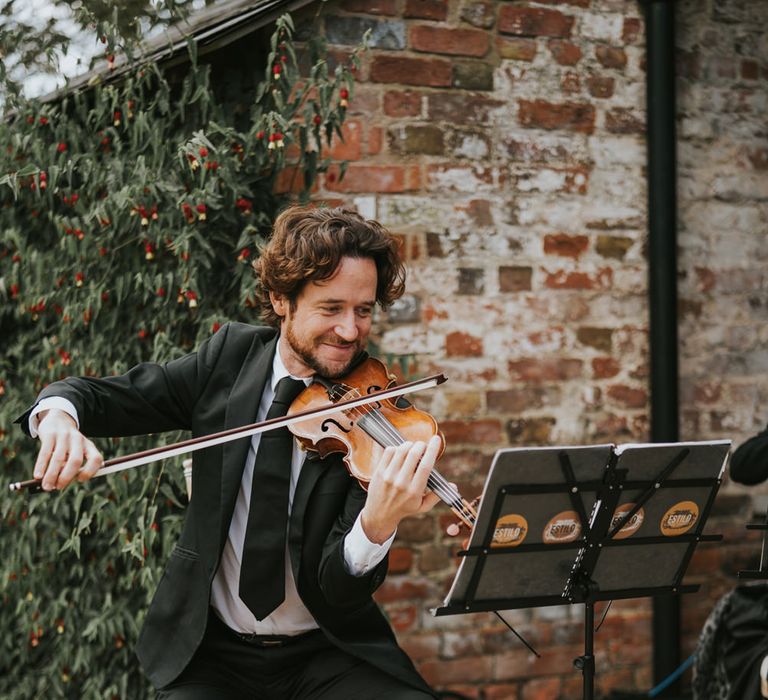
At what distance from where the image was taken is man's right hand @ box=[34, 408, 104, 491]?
1859 mm

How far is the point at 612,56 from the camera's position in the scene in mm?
3684

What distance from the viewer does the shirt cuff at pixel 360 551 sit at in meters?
2.01

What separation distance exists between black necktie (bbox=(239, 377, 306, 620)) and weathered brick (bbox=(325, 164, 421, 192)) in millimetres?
1298

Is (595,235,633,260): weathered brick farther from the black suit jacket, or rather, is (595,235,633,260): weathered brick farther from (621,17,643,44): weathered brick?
the black suit jacket

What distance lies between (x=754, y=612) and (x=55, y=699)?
2.20m

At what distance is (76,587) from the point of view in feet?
11.1

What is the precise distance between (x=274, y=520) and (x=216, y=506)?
0.15 metres

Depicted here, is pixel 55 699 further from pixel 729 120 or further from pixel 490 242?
pixel 729 120

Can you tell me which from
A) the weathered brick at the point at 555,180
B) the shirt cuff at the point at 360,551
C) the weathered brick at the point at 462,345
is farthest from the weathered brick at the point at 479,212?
the shirt cuff at the point at 360,551

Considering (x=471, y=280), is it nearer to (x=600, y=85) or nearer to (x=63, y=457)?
(x=600, y=85)

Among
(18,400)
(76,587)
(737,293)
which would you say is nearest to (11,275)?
(18,400)

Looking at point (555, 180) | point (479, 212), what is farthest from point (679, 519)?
point (555, 180)

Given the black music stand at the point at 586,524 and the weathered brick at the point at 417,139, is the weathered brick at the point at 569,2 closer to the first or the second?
the weathered brick at the point at 417,139

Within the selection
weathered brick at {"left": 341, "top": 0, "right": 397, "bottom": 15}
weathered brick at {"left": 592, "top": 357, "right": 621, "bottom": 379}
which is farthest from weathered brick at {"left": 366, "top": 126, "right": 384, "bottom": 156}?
weathered brick at {"left": 592, "top": 357, "right": 621, "bottom": 379}
